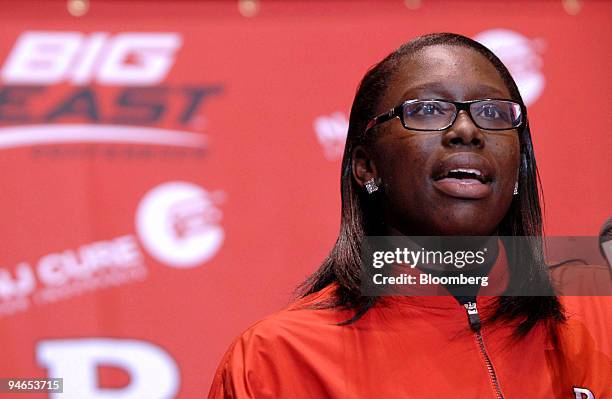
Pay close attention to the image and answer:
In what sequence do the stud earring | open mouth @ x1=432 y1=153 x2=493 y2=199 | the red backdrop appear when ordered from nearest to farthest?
open mouth @ x1=432 y1=153 x2=493 y2=199 < the stud earring < the red backdrop

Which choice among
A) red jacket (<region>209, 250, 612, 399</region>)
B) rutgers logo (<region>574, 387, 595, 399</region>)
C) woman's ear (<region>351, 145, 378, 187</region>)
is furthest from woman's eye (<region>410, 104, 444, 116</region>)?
rutgers logo (<region>574, 387, 595, 399</region>)

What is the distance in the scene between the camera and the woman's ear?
1099 mm

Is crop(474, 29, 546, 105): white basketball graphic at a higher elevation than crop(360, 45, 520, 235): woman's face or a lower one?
higher

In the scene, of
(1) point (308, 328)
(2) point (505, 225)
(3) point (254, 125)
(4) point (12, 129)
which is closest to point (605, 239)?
(2) point (505, 225)

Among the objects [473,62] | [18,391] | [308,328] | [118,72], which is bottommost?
[18,391]

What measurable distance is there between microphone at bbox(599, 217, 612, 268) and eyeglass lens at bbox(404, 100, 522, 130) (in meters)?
0.20

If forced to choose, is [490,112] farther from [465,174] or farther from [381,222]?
[381,222]

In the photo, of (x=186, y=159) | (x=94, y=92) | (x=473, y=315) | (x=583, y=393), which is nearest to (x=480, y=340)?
(x=473, y=315)

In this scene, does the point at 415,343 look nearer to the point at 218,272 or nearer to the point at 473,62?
the point at 473,62

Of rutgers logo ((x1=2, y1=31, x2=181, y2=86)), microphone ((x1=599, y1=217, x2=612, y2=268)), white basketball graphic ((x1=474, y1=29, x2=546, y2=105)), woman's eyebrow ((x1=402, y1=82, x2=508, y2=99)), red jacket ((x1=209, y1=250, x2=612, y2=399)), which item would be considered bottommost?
red jacket ((x1=209, y1=250, x2=612, y2=399))

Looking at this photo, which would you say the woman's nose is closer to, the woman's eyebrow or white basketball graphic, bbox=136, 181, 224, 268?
the woman's eyebrow

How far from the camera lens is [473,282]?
109cm

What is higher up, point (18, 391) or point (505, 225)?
point (505, 225)

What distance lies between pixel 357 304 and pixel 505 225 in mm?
237
